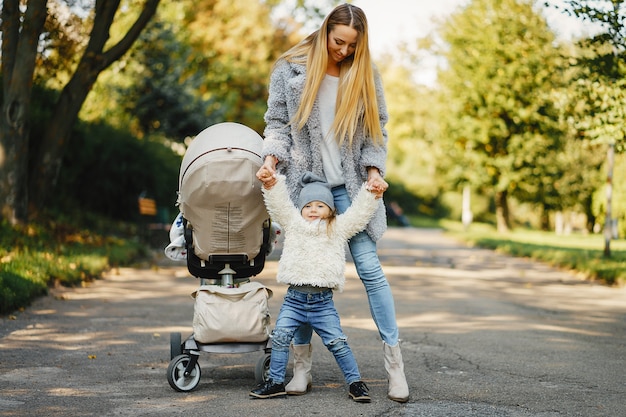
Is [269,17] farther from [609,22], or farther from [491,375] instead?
[491,375]

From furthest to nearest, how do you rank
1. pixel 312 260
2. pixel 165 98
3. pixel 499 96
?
pixel 499 96 < pixel 165 98 < pixel 312 260

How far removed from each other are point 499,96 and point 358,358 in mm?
22397

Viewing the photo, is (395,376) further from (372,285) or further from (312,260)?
(312,260)

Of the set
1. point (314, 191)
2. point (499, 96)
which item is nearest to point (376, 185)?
point (314, 191)

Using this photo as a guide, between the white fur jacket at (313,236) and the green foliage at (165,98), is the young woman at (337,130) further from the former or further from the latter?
the green foliage at (165,98)

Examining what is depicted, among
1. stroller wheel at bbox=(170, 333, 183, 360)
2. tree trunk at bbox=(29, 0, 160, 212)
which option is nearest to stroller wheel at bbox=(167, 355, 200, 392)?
stroller wheel at bbox=(170, 333, 183, 360)

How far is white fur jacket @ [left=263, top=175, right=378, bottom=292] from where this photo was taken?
4562 mm

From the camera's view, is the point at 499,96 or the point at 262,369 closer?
the point at 262,369

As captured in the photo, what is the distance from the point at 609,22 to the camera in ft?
33.9

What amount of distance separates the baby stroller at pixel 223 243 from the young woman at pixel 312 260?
25 centimetres


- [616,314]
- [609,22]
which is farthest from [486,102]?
[616,314]

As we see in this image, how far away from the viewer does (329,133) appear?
4781 mm

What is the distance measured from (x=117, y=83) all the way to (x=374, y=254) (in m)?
22.7

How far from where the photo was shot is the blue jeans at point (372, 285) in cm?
473
